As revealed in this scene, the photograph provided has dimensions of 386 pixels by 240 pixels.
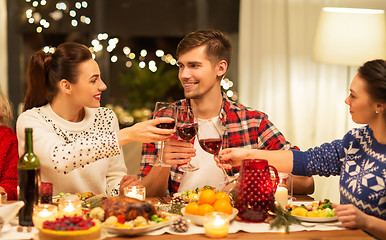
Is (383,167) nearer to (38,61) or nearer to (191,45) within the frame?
(191,45)

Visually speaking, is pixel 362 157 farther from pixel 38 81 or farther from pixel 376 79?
pixel 38 81

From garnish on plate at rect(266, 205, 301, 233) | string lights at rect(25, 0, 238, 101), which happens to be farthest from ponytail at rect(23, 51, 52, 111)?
string lights at rect(25, 0, 238, 101)

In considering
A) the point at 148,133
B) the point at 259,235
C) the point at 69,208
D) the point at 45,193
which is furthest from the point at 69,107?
the point at 259,235

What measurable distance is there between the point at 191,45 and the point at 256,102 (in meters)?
1.72

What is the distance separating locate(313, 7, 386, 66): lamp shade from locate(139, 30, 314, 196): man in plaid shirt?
115 cm

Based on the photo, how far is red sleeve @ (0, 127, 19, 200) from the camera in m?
2.58

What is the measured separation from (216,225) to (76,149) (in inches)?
30.7

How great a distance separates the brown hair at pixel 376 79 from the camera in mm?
2158

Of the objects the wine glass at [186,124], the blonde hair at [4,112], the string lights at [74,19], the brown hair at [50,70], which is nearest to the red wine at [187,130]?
the wine glass at [186,124]

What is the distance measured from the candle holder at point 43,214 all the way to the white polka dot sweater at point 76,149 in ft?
1.48

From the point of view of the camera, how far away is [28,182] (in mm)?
1874

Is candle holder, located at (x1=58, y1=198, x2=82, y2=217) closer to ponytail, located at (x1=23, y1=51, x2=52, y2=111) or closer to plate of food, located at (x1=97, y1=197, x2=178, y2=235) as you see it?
plate of food, located at (x1=97, y1=197, x2=178, y2=235)

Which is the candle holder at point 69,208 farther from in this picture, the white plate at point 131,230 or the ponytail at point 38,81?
the ponytail at point 38,81

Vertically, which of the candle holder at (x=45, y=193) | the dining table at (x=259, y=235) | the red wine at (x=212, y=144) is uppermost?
the red wine at (x=212, y=144)
